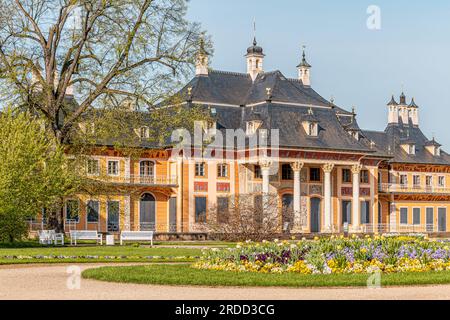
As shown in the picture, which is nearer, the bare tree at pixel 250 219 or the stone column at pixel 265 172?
the bare tree at pixel 250 219

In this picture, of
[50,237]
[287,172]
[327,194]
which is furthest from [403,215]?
[50,237]

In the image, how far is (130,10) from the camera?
40625mm

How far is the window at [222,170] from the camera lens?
58.0m

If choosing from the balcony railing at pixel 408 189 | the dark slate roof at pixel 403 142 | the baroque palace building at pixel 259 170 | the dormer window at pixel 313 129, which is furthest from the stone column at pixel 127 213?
the dark slate roof at pixel 403 142

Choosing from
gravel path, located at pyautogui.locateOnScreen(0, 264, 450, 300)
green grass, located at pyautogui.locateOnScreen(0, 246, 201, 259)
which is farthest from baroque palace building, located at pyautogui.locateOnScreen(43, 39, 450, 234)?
gravel path, located at pyautogui.locateOnScreen(0, 264, 450, 300)

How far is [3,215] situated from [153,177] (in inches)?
868

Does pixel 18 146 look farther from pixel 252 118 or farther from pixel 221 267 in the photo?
pixel 252 118

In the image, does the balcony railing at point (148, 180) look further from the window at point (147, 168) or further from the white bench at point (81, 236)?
the white bench at point (81, 236)

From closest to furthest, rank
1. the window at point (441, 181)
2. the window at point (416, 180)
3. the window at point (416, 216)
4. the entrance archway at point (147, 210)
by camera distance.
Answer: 1. the entrance archway at point (147, 210)
2. the window at point (416, 216)
3. the window at point (416, 180)
4. the window at point (441, 181)

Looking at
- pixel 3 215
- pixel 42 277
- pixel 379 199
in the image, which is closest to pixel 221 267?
pixel 42 277

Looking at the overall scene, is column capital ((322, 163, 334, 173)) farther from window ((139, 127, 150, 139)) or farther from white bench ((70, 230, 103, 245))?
→ white bench ((70, 230, 103, 245))

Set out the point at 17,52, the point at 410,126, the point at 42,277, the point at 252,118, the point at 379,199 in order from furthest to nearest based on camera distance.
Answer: the point at 410,126 → the point at 379,199 → the point at 252,118 → the point at 17,52 → the point at 42,277

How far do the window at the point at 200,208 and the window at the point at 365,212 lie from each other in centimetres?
1299

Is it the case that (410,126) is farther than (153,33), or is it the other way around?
(410,126)
